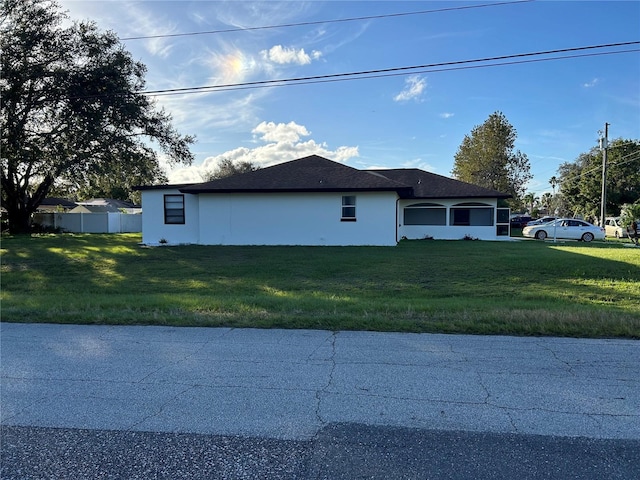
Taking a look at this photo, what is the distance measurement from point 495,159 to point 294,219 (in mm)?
31104

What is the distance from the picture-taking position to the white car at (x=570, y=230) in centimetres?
2612

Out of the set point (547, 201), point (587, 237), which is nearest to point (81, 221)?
point (587, 237)

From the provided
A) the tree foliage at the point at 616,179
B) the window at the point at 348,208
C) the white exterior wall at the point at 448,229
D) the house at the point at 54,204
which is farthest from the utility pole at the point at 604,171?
the house at the point at 54,204

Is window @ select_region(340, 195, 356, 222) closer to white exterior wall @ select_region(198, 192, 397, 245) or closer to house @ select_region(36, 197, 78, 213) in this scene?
white exterior wall @ select_region(198, 192, 397, 245)

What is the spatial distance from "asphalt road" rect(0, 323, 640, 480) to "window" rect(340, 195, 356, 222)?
47.7ft

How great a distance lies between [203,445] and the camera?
3.03 metres

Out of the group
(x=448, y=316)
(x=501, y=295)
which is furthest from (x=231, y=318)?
(x=501, y=295)

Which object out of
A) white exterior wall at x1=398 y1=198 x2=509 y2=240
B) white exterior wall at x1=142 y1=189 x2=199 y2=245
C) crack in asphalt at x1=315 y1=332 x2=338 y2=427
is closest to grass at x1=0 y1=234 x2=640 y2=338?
crack in asphalt at x1=315 y1=332 x2=338 y2=427

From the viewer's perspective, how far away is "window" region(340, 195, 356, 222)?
1988cm

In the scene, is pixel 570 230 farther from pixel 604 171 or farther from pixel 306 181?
pixel 306 181

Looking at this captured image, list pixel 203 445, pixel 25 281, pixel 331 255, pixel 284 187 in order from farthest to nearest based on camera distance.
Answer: pixel 284 187 → pixel 331 255 → pixel 25 281 → pixel 203 445

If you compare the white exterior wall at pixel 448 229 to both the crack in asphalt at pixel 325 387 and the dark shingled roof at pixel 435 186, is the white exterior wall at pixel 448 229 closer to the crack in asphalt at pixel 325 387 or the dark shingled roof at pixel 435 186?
the dark shingled roof at pixel 435 186

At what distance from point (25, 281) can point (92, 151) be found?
44.1 ft

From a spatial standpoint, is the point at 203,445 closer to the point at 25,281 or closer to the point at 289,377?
the point at 289,377
